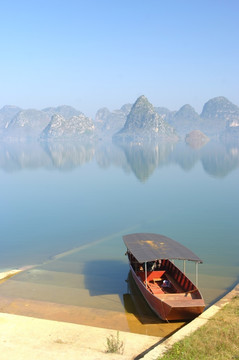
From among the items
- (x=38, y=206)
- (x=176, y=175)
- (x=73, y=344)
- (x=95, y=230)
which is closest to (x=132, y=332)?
(x=73, y=344)

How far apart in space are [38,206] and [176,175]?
35.2 m

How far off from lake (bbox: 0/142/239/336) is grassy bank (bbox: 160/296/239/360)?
2.22m

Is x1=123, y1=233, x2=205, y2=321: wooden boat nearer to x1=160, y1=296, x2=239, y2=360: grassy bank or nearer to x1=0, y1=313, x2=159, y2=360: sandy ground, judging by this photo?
x1=160, y1=296, x2=239, y2=360: grassy bank

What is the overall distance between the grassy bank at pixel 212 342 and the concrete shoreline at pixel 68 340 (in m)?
0.35

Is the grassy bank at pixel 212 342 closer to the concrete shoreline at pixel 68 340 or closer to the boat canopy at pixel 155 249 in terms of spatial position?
the concrete shoreline at pixel 68 340

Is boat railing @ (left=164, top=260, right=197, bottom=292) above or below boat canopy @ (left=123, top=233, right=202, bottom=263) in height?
below

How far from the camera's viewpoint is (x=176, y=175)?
72.1 meters

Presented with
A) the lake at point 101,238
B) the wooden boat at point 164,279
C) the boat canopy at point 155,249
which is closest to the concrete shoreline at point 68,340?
the wooden boat at point 164,279

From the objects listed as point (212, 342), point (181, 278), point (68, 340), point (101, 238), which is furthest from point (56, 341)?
point (101, 238)

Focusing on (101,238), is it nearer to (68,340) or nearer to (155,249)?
(155,249)

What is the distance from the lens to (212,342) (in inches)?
486

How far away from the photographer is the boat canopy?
685 inches

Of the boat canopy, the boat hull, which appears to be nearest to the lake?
the boat hull

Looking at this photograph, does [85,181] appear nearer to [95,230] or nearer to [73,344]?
[95,230]
